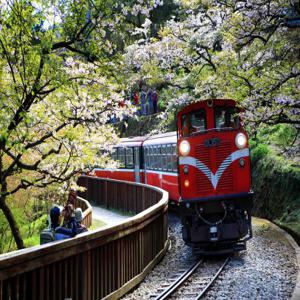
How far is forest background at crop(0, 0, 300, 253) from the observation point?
348 inches

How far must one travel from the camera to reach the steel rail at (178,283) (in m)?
8.90

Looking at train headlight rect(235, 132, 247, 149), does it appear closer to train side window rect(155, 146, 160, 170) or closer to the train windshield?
the train windshield

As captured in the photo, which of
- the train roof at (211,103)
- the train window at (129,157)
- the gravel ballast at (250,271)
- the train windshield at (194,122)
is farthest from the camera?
the train window at (129,157)

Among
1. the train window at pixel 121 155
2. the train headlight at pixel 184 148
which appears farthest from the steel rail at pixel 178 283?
the train window at pixel 121 155

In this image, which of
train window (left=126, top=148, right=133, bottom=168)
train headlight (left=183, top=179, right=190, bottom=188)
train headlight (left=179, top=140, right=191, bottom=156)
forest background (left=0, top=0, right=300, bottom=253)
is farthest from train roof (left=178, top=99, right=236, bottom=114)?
train window (left=126, top=148, right=133, bottom=168)

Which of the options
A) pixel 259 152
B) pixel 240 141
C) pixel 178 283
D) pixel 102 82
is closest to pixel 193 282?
pixel 178 283

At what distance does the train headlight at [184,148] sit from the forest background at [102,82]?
→ 1.56m

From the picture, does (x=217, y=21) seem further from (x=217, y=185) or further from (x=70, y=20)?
(x=70, y=20)

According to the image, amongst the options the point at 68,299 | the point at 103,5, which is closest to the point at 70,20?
the point at 103,5

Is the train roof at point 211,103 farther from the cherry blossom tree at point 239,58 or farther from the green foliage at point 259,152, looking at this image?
the green foliage at point 259,152

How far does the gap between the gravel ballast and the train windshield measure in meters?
3.21

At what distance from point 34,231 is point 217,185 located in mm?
9486

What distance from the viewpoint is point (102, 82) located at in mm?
10156

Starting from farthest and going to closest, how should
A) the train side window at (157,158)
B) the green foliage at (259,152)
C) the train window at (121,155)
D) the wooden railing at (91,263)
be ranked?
the train window at (121,155)
the train side window at (157,158)
the green foliage at (259,152)
the wooden railing at (91,263)
